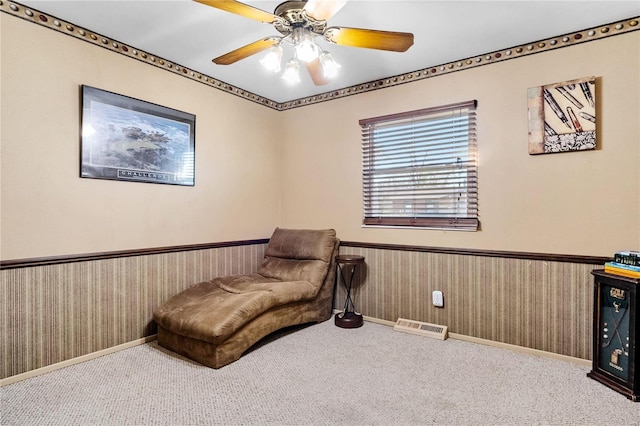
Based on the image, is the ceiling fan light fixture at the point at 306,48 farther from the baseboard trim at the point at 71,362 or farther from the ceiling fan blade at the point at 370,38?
the baseboard trim at the point at 71,362

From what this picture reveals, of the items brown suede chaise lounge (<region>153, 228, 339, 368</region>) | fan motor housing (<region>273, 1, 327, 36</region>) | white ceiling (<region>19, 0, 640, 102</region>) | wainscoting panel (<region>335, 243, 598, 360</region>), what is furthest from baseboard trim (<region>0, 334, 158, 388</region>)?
fan motor housing (<region>273, 1, 327, 36</region>)

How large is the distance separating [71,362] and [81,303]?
1.40 ft

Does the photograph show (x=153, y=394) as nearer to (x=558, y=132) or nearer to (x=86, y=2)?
(x=86, y=2)

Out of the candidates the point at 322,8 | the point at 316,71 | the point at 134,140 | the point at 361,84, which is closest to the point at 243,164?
the point at 134,140

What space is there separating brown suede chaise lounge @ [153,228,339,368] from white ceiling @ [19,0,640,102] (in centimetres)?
193

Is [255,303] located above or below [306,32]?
below

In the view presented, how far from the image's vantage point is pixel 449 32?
8.80 feet

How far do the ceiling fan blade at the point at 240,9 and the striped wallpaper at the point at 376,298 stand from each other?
2123 mm

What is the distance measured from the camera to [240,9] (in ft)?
5.94

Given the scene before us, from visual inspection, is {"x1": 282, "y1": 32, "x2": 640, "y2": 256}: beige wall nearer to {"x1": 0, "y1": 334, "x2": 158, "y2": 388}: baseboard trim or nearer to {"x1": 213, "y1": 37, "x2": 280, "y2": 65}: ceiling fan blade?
{"x1": 213, "y1": 37, "x2": 280, "y2": 65}: ceiling fan blade

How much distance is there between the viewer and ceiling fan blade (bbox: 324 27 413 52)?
1.98 m

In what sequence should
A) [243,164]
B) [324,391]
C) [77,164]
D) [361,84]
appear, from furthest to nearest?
1. [243,164]
2. [361,84]
3. [77,164]
4. [324,391]

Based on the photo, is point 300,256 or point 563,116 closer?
point 563,116

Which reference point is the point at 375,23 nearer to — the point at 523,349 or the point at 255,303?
the point at 255,303
